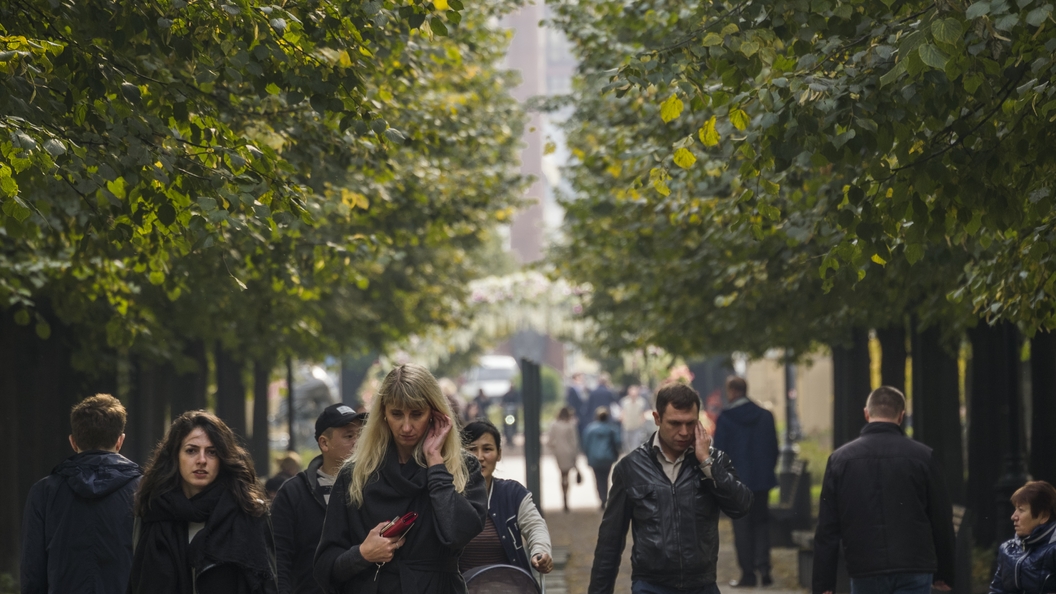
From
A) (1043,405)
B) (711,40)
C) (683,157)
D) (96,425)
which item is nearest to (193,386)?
(1043,405)

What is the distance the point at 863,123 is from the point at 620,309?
Answer: 16724 millimetres

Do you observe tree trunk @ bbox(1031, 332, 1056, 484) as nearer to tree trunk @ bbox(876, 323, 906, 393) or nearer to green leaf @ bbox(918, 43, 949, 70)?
tree trunk @ bbox(876, 323, 906, 393)

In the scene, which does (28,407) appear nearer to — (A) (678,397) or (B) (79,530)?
(B) (79,530)

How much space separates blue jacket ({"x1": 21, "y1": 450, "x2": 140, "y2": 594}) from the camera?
677cm

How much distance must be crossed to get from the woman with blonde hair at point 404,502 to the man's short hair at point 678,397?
1919mm

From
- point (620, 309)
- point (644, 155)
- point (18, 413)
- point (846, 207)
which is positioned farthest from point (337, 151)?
point (620, 309)

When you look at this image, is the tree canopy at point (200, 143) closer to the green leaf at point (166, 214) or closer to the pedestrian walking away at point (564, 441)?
the green leaf at point (166, 214)

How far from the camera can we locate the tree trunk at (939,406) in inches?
627

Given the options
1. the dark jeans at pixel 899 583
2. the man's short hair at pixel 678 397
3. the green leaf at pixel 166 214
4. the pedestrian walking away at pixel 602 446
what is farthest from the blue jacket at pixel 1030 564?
the pedestrian walking away at pixel 602 446

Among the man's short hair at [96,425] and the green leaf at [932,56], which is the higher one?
the green leaf at [932,56]

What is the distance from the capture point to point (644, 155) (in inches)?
423

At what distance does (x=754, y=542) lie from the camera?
1410 cm

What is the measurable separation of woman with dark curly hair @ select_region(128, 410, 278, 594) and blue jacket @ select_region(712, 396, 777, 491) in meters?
8.94

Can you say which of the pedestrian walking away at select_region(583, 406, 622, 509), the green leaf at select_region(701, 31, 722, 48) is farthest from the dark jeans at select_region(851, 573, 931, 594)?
the pedestrian walking away at select_region(583, 406, 622, 509)
